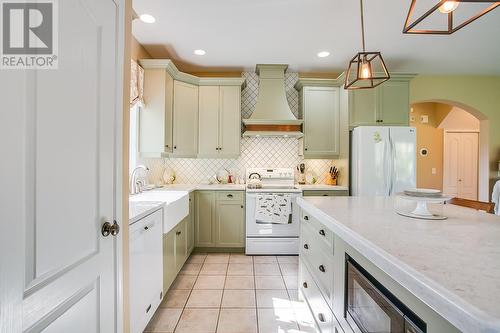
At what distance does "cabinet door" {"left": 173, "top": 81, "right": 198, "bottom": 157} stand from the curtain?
1.69 feet

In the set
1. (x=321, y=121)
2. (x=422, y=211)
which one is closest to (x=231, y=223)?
(x=321, y=121)

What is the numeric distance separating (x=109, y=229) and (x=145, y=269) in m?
0.76

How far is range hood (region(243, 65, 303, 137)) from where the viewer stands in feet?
11.7

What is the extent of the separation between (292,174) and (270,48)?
1.91m

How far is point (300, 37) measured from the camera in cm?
286

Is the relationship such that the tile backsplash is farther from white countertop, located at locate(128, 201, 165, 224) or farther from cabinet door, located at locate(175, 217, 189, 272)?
white countertop, located at locate(128, 201, 165, 224)

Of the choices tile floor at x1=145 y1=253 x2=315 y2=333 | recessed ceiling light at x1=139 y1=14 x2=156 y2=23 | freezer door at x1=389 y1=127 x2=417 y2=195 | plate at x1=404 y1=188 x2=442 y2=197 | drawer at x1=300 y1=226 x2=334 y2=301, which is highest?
recessed ceiling light at x1=139 y1=14 x2=156 y2=23

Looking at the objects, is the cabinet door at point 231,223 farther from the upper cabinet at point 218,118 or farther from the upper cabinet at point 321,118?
the upper cabinet at point 321,118

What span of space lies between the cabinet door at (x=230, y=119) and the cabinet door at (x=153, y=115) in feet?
2.86

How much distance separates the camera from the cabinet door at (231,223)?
338 centimetres

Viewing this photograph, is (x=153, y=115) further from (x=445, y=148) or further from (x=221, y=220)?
(x=445, y=148)

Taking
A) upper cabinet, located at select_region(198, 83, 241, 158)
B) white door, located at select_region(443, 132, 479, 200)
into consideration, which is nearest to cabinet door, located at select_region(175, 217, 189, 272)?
upper cabinet, located at select_region(198, 83, 241, 158)

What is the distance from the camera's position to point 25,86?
68 cm

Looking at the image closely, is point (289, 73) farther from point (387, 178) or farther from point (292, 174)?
point (387, 178)
